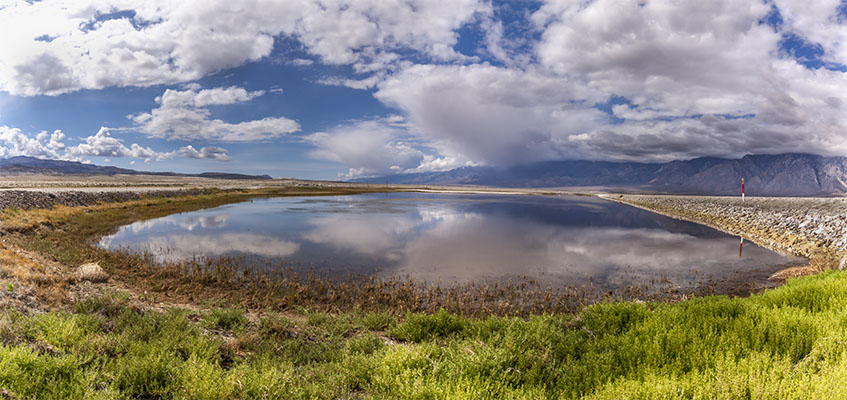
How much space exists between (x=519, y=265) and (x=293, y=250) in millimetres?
14342

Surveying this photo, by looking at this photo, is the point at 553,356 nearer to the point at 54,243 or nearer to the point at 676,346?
the point at 676,346

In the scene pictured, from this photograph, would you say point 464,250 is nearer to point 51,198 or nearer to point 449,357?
point 449,357

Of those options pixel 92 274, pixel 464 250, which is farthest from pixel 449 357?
pixel 464 250

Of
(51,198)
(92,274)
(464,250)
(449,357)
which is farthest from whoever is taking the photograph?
(51,198)

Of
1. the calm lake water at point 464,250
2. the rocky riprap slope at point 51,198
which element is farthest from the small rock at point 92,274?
the rocky riprap slope at point 51,198

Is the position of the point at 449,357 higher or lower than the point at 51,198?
lower

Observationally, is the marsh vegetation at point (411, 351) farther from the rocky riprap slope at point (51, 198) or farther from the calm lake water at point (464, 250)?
the rocky riprap slope at point (51, 198)

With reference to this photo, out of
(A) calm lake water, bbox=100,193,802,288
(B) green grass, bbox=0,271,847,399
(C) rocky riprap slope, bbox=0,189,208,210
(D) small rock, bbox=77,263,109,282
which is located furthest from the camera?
(C) rocky riprap slope, bbox=0,189,208,210

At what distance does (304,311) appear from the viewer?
38.8 feet

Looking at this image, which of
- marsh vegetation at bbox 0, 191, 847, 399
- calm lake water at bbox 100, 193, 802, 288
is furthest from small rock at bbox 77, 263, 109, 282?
calm lake water at bbox 100, 193, 802, 288

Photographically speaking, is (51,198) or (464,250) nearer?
(464,250)

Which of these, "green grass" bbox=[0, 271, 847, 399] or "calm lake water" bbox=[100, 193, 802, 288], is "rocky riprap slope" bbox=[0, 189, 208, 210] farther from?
"green grass" bbox=[0, 271, 847, 399]

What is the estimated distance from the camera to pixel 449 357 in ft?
22.4

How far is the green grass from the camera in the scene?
16.8ft
